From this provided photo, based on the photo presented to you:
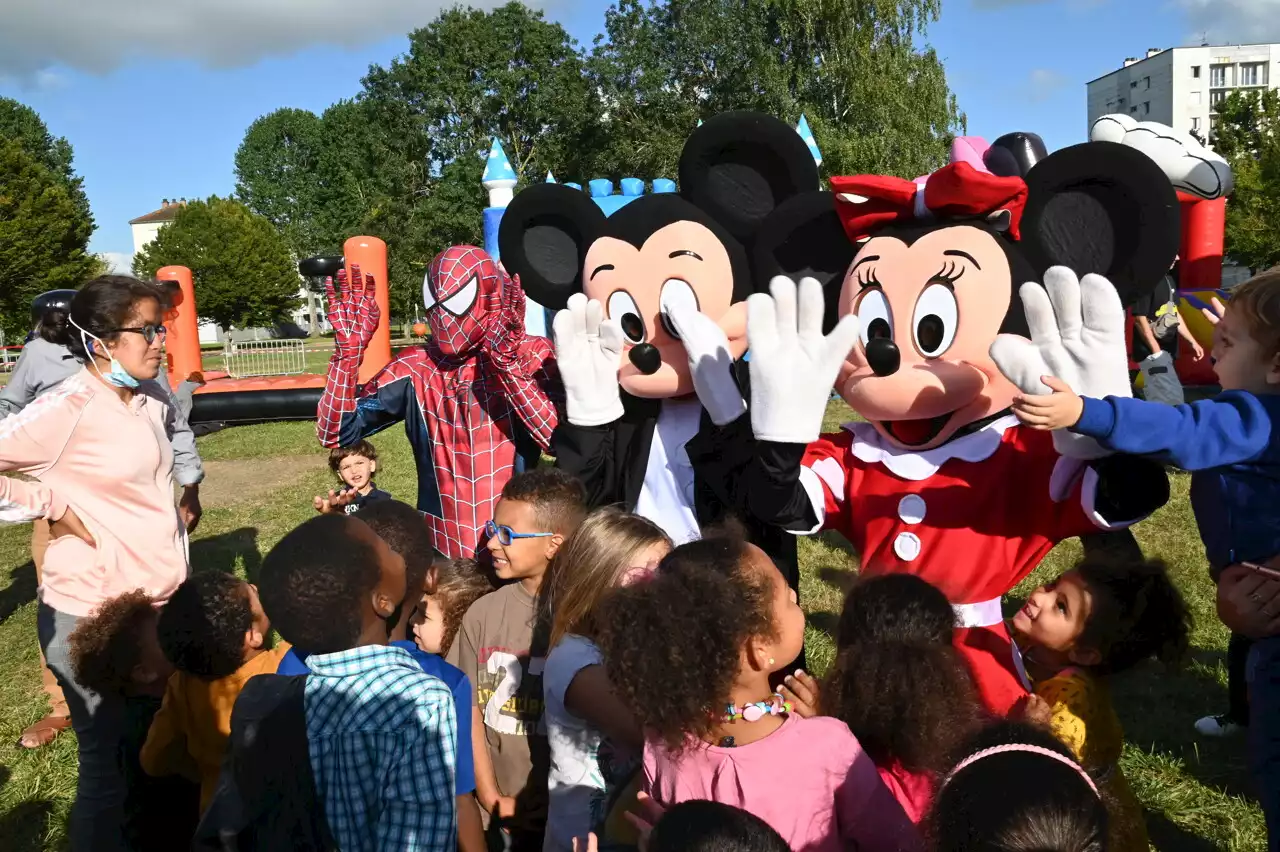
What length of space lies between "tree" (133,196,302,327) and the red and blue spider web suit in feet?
142

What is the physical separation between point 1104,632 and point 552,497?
4.44 ft

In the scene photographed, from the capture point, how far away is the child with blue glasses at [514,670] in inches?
91.0

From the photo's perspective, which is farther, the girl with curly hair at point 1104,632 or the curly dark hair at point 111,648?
the curly dark hair at point 111,648

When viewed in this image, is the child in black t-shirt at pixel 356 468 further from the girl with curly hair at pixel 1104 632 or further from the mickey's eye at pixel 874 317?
the girl with curly hair at pixel 1104 632

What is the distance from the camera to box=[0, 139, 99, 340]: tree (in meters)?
29.3

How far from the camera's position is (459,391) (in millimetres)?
3135

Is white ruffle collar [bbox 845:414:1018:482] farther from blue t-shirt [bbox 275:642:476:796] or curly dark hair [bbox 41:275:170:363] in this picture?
curly dark hair [bbox 41:275:170:363]

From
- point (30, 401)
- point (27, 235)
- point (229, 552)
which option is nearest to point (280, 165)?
point (27, 235)

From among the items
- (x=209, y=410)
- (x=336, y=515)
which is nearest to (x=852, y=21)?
(x=209, y=410)

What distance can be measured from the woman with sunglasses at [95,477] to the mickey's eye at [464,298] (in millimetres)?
897

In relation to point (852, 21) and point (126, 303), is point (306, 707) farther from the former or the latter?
point (852, 21)

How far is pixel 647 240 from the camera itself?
10.0ft

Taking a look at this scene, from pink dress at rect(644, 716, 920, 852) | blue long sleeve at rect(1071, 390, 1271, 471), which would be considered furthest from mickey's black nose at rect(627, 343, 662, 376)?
pink dress at rect(644, 716, 920, 852)

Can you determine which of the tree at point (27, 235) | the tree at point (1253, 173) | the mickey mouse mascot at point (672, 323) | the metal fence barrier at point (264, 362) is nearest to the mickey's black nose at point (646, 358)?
the mickey mouse mascot at point (672, 323)
